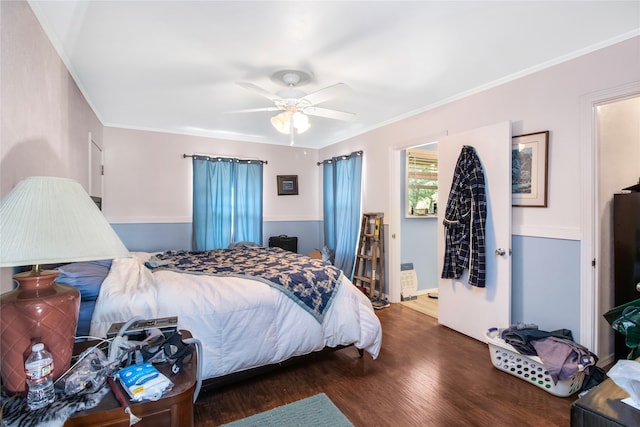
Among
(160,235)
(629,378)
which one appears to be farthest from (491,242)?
(160,235)

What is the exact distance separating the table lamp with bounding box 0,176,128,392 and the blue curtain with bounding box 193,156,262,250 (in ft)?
11.6

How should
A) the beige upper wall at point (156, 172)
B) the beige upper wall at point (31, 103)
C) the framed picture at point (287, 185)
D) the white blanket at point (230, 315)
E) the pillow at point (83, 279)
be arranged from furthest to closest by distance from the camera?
the framed picture at point (287, 185) < the beige upper wall at point (156, 172) < the white blanket at point (230, 315) < the pillow at point (83, 279) < the beige upper wall at point (31, 103)

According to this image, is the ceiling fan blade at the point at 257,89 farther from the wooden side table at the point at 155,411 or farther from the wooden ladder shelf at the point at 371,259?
the wooden ladder shelf at the point at 371,259

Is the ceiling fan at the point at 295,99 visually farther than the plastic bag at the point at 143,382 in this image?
Yes

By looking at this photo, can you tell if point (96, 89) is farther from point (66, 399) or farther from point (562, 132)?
point (562, 132)

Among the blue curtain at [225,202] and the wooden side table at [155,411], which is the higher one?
the blue curtain at [225,202]

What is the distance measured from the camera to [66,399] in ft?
2.93

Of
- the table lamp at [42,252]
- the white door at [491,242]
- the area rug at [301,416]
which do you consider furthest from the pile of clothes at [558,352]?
the table lamp at [42,252]

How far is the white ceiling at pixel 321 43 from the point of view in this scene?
1756 millimetres

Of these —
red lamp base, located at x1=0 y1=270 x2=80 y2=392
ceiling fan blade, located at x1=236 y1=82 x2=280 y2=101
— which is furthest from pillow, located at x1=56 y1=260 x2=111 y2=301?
ceiling fan blade, located at x1=236 y1=82 x2=280 y2=101

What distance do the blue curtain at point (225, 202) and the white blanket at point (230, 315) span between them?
203 centimetres

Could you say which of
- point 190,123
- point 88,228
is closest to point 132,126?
point 190,123

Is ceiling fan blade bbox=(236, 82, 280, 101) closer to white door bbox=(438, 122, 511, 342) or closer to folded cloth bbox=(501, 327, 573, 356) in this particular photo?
white door bbox=(438, 122, 511, 342)

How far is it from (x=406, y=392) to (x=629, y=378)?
4.50ft
